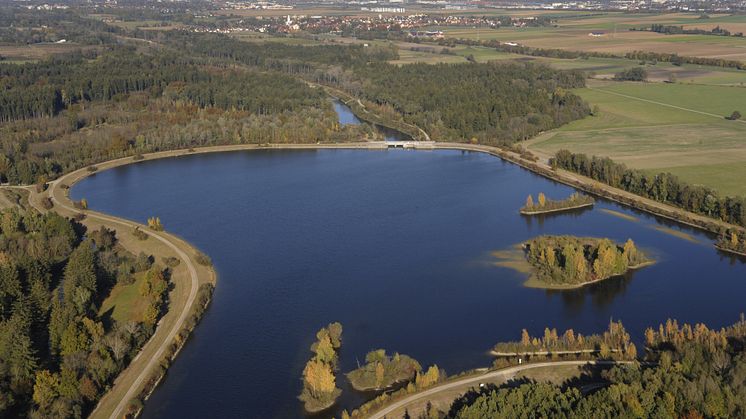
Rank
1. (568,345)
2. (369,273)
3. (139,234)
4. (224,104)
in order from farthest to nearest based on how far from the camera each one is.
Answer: (224,104) < (139,234) < (369,273) < (568,345)

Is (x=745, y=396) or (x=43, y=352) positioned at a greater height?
(x=745, y=396)

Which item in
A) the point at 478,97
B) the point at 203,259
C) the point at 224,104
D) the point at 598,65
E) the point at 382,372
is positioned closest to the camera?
the point at 382,372

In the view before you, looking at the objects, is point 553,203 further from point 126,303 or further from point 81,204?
point 81,204

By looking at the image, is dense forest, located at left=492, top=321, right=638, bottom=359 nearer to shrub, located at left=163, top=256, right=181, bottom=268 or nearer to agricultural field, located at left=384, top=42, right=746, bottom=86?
shrub, located at left=163, top=256, right=181, bottom=268

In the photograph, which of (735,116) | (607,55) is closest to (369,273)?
(735,116)

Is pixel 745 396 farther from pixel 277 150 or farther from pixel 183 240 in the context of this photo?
pixel 277 150

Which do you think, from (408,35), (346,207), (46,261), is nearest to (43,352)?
(46,261)
